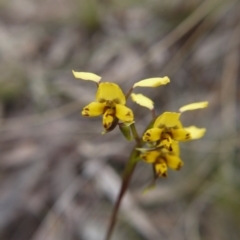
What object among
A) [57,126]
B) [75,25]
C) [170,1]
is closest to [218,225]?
[57,126]

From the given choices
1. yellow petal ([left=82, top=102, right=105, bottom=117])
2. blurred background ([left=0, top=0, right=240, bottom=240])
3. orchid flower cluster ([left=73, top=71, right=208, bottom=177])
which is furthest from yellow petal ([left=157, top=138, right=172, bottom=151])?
blurred background ([left=0, top=0, right=240, bottom=240])

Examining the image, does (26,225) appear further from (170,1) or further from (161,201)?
(170,1)

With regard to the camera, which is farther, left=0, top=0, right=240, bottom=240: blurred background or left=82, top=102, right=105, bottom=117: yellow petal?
left=0, top=0, right=240, bottom=240: blurred background

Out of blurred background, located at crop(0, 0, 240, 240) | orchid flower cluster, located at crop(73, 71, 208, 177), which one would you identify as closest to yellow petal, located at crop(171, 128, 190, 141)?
orchid flower cluster, located at crop(73, 71, 208, 177)

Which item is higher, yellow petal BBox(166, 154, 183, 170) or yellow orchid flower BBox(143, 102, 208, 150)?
yellow orchid flower BBox(143, 102, 208, 150)

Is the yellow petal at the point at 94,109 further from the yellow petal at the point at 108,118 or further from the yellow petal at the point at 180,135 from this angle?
the yellow petal at the point at 180,135

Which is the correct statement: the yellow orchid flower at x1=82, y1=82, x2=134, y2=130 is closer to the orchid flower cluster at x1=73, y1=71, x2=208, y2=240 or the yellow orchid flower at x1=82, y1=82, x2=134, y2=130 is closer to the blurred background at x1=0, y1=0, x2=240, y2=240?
the orchid flower cluster at x1=73, y1=71, x2=208, y2=240
